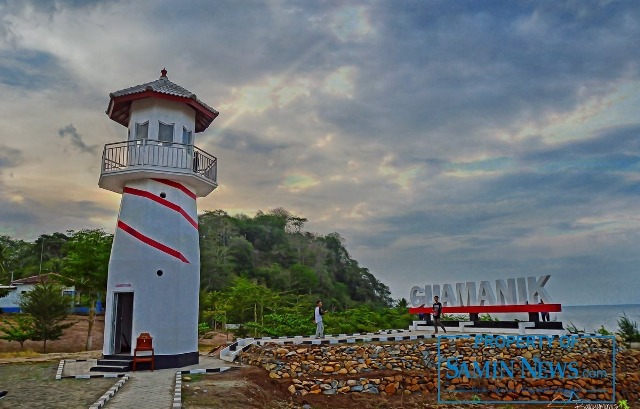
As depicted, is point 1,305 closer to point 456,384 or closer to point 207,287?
point 207,287

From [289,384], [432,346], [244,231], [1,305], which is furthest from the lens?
[244,231]

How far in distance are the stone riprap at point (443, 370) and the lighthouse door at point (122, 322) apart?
4236 mm

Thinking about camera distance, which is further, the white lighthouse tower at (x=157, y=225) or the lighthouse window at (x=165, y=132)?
the lighthouse window at (x=165, y=132)

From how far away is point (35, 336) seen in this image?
26500 millimetres

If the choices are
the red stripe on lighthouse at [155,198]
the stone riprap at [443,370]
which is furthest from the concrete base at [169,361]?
the red stripe on lighthouse at [155,198]

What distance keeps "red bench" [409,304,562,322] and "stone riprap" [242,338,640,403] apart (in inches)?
67.6

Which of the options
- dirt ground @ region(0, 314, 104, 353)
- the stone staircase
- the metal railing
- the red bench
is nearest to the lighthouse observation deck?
the metal railing

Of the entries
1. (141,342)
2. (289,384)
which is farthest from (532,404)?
(141,342)

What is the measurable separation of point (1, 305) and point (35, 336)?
966 inches

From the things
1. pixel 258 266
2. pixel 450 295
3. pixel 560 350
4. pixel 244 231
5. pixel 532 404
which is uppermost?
pixel 244 231

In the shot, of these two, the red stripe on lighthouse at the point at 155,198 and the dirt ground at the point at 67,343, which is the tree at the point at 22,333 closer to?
the dirt ground at the point at 67,343

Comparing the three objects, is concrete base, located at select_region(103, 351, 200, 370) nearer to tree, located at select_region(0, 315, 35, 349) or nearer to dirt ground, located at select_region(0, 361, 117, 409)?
dirt ground, located at select_region(0, 361, 117, 409)

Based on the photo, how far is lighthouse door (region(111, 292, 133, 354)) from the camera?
51.6 feet

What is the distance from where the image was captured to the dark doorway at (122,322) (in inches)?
622
